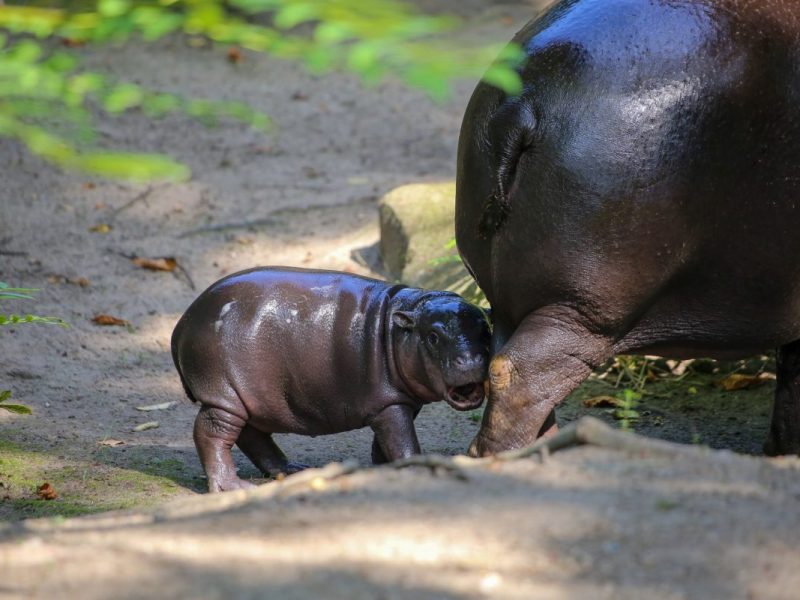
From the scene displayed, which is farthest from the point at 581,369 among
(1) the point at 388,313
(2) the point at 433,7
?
(2) the point at 433,7

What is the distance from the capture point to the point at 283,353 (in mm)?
4324

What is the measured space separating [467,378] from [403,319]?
34 cm

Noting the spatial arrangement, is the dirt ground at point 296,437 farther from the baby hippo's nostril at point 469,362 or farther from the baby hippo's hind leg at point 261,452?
the baby hippo's nostril at point 469,362

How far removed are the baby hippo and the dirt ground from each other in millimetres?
389

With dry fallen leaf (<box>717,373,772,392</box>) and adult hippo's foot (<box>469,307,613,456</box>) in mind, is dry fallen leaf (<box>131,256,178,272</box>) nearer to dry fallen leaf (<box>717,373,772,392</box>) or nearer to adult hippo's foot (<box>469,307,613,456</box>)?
dry fallen leaf (<box>717,373,772,392</box>)

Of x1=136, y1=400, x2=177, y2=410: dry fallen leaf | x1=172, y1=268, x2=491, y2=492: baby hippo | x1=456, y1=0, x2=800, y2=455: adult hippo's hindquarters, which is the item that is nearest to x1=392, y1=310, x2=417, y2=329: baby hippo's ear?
x1=172, y1=268, x2=491, y2=492: baby hippo

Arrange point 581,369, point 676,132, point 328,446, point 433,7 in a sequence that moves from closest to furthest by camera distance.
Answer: point 676,132 → point 581,369 → point 328,446 → point 433,7

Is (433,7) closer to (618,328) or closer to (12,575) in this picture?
(618,328)

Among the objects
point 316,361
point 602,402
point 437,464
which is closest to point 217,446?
point 316,361

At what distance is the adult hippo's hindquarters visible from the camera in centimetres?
Result: 371

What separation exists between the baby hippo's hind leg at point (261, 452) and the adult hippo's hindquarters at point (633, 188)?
3.17ft

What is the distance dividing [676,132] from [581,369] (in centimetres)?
86

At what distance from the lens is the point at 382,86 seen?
10594 millimetres

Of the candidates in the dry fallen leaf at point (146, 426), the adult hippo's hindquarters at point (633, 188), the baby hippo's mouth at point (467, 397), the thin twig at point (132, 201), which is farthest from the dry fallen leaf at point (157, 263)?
the adult hippo's hindquarters at point (633, 188)
